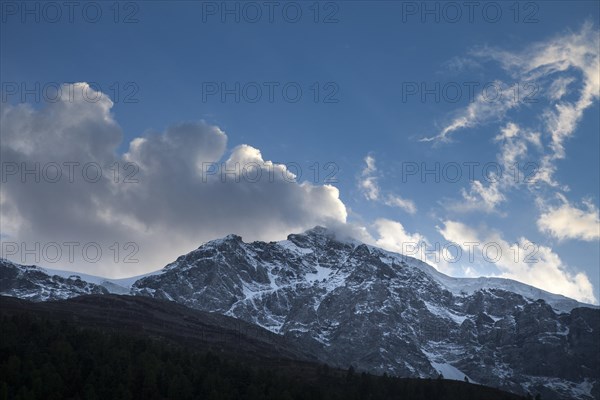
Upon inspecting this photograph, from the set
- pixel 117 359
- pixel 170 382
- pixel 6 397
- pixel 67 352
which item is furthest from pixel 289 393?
pixel 6 397

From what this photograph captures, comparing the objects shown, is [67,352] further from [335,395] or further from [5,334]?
[335,395]

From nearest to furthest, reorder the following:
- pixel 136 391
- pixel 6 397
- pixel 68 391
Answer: pixel 6 397 < pixel 68 391 < pixel 136 391

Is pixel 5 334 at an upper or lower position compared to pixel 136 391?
upper

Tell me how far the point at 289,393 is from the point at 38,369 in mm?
70964

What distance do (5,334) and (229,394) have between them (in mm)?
72918

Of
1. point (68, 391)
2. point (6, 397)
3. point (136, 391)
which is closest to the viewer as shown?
point (6, 397)

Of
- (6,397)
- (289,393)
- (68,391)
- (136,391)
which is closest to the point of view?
(6,397)

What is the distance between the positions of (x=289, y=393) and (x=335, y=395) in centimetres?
1878

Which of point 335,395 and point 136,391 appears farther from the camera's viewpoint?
point 335,395

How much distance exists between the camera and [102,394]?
165 meters

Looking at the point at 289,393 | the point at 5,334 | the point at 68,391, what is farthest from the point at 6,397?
the point at 289,393

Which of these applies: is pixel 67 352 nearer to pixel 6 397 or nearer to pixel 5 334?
pixel 5 334

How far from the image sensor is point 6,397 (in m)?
141

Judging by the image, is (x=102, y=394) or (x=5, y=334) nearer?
(x=102, y=394)
